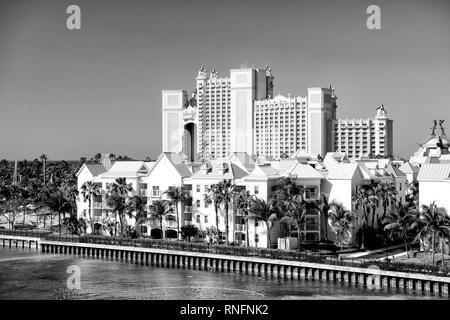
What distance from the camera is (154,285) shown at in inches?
2660

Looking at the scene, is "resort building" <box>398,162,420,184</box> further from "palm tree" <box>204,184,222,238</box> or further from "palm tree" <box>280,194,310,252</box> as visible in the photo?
"palm tree" <box>204,184,222,238</box>

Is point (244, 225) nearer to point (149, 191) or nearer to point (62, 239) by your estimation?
point (149, 191)

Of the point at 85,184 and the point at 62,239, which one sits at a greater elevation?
the point at 85,184

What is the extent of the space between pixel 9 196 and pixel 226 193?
47.4 metres

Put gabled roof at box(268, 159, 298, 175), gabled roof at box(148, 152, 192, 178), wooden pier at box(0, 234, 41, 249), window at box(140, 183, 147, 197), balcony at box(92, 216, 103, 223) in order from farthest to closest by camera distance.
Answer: balcony at box(92, 216, 103, 223)
window at box(140, 183, 147, 197)
wooden pier at box(0, 234, 41, 249)
gabled roof at box(148, 152, 192, 178)
gabled roof at box(268, 159, 298, 175)

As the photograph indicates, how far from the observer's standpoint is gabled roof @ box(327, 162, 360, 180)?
85875 mm

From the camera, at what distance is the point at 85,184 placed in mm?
102500

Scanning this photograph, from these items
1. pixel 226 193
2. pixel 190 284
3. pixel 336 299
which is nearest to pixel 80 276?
pixel 190 284

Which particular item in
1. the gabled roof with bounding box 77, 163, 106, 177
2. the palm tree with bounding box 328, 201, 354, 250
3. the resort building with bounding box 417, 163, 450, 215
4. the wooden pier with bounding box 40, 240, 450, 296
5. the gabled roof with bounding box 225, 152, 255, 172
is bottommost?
the wooden pier with bounding box 40, 240, 450, 296

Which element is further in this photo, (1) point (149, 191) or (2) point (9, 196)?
(2) point (9, 196)

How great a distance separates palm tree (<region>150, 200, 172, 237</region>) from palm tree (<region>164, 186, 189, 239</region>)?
950 mm

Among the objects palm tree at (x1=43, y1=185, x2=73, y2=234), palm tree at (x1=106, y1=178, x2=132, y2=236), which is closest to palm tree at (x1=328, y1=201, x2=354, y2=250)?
palm tree at (x1=106, y1=178, x2=132, y2=236)

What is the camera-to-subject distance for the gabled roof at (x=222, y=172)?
89.6 meters
